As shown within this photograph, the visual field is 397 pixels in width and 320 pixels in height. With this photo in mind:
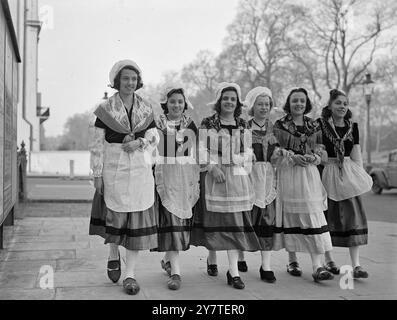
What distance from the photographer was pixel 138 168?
389cm

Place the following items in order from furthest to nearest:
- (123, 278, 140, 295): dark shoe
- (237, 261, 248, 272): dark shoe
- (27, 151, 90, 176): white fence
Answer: (27, 151, 90, 176): white fence, (237, 261, 248, 272): dark shoe, (123, 278, 140, 295): dark shoe

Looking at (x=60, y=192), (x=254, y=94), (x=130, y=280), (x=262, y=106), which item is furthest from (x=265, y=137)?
(x=60, y=192)

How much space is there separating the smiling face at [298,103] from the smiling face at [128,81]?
4.76ft

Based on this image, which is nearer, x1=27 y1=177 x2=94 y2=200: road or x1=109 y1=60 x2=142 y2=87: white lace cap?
x1=109 y1=60 x2=142 y2=87: white lace cap

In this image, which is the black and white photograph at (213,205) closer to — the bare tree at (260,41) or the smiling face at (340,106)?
the smiling face at (340,106)

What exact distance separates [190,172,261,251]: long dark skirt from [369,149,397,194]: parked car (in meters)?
13.2

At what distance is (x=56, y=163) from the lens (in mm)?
34781

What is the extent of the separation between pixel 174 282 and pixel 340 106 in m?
2.18

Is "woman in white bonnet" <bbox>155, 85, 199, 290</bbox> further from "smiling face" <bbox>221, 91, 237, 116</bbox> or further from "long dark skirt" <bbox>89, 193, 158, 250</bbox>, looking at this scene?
"smiling face" <bbox>221, 91, 237, 116</bbox>

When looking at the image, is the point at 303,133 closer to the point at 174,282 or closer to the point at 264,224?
the point at 264,224

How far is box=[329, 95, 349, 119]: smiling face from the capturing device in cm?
446

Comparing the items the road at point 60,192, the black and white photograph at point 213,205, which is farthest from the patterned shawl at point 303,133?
the road at point 60,192

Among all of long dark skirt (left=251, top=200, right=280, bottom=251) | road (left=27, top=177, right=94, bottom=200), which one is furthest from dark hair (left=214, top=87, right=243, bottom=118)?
road (left=27, top=177, right=94, bottom=200)

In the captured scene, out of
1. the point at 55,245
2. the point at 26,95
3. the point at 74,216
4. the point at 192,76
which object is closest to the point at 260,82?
the point at 192,76
